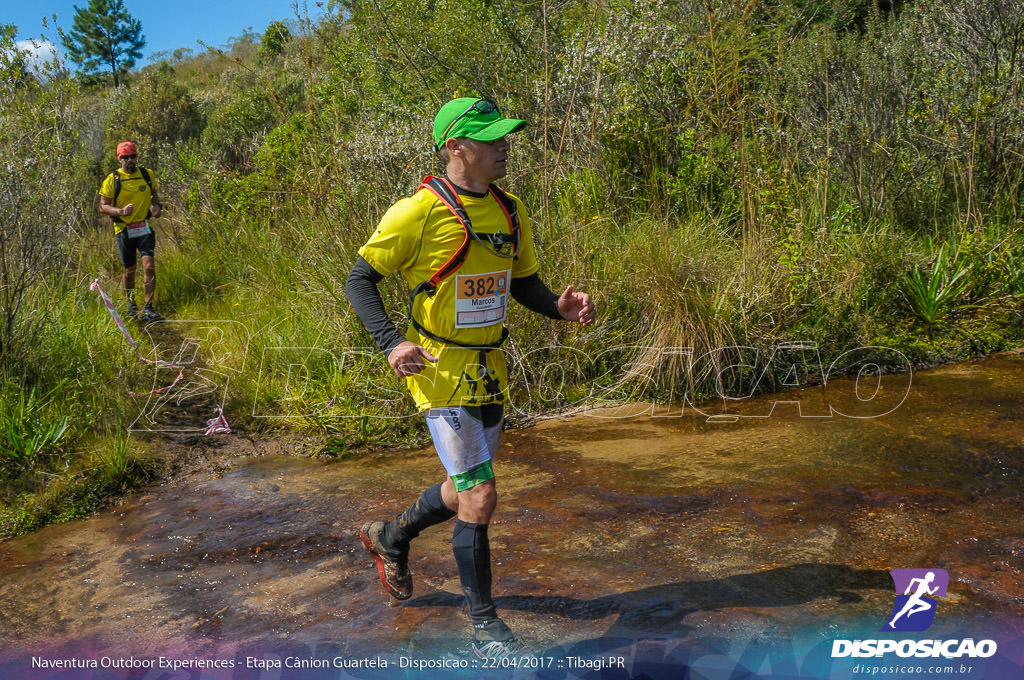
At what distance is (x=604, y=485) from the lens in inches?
201

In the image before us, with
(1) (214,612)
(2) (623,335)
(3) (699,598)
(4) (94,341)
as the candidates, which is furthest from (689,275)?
(4) (94,341)

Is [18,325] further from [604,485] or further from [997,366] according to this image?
[997,366]

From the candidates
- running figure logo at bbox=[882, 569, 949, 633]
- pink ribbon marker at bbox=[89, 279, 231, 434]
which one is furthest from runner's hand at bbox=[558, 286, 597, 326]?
pink ribbon marker at bbox=[89, 279, 231, 434]

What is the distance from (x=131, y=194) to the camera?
967cm

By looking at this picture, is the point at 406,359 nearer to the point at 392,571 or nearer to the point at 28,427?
the point at 392,571

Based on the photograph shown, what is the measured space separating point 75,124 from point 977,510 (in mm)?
7219

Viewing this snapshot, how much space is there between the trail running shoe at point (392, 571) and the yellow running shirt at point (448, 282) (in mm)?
817

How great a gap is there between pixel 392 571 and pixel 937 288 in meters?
5.75

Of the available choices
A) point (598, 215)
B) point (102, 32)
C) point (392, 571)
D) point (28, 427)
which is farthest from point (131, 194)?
point (102, 32)

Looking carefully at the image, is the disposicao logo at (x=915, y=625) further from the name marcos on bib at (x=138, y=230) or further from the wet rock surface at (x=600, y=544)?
the name marcos on bib at (x=138, y=230)

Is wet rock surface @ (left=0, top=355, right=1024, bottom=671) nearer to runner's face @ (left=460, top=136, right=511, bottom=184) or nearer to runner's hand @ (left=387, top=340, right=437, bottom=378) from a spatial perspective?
runner's hand @ (left=387, top=340, right=437, bottom=378)

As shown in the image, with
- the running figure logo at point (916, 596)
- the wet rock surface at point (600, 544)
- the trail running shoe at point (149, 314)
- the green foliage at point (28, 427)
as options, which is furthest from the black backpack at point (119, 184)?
the running figure logo at point (916, 596)

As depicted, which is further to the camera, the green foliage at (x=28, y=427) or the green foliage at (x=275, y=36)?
the green foliage at (x=275, y=36)

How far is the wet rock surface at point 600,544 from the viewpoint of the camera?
3.57 meters
